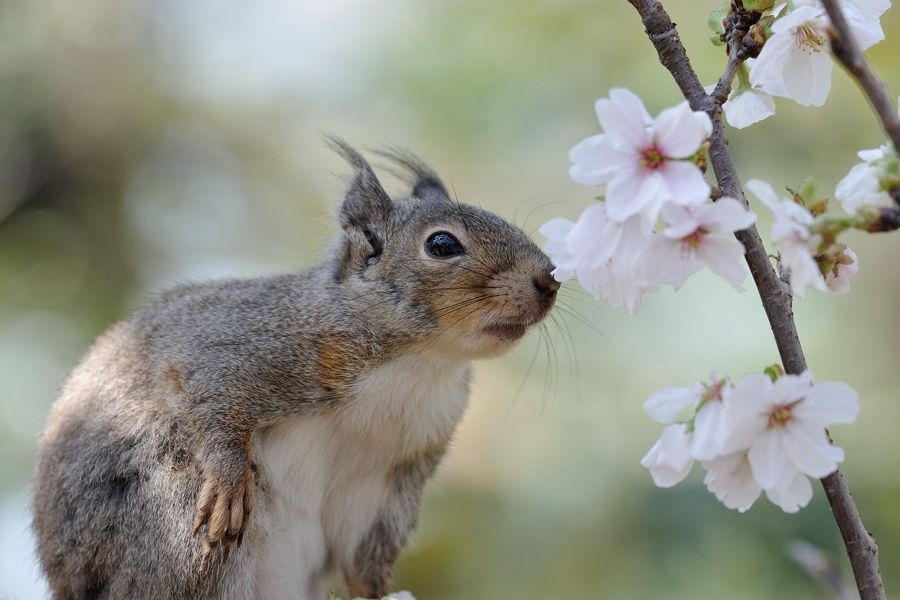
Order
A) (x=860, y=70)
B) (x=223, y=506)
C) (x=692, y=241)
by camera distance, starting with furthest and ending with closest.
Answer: (x=223, y=506) < (x=692, y=241) < (x=860, y=70)

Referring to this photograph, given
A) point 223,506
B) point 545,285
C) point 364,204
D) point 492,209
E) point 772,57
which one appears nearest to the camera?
point 772,57

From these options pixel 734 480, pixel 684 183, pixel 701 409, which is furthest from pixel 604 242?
pixel 734 480

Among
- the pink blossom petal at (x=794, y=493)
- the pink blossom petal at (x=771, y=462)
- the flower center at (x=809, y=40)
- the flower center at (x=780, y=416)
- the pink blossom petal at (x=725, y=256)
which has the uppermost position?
the flower center at (x=809, y=40)

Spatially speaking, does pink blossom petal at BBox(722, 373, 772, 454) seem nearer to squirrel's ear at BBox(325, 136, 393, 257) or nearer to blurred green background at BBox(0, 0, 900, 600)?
squirrel's ear at BBox(325, 136, 393, 257)

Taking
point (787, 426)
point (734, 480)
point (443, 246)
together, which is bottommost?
point (443, 246)

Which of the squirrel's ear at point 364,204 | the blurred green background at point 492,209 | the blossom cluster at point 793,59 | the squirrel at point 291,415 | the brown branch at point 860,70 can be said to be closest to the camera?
the brown branch at point 860,70

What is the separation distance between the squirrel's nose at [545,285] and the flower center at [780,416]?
41.1 inches

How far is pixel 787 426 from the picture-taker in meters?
0.97

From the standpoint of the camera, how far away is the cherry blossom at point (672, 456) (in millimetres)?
1024

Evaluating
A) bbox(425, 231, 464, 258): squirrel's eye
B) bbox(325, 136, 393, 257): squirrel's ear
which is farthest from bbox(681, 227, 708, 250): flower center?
bbox(325, 136, 393, 257): squirrel's ear

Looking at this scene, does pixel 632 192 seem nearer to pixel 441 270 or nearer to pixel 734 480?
pixel 734 480

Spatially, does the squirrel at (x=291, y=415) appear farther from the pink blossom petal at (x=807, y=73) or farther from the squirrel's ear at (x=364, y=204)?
the pink blossom petal at (x=807, y=73)

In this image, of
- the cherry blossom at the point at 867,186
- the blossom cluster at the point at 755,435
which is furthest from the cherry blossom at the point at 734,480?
the cherry blossom at the point at 867,186

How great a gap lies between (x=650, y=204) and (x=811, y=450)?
0.32m
